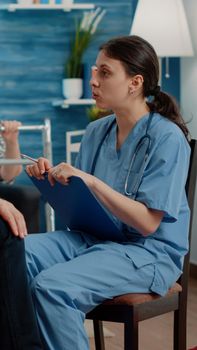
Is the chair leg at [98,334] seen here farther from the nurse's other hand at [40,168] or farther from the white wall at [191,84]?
the white wall at [191,84]

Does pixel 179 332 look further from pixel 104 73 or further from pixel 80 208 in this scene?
pixel 104 73

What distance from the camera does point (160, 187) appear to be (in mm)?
1802

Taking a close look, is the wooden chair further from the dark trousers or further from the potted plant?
the potted plant

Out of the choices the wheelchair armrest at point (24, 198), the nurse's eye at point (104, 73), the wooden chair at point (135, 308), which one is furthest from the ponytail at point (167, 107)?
the wheelchair armrest at point (24, 198)

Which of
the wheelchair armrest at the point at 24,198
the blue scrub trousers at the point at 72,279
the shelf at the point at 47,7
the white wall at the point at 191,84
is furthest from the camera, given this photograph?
the shelf at the point at 47,7

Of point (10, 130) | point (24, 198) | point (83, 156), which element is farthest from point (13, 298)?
point (24, 198)

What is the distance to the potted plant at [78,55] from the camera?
3.86 metres

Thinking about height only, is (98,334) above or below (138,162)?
below

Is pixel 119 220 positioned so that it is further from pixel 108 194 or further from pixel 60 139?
pixel 60 139

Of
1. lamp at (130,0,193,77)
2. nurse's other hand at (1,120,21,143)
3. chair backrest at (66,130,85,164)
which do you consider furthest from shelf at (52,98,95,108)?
nurse's other hand at (1,120,21,143)

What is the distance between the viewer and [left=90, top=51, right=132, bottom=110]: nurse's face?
1.93 meters

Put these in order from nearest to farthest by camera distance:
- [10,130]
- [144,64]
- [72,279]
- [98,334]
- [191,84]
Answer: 1. [72,279]
2. [144,64]
3. [98,334]
4. [10,130]
5. [191,84]

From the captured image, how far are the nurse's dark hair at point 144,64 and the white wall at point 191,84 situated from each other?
1.62 meters

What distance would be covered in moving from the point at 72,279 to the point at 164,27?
1.82 m
